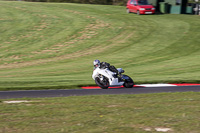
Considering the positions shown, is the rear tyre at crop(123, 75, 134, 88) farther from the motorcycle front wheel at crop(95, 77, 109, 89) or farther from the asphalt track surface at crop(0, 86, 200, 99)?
the motorcycle front wheel at crop(95, 77, 109, 89)

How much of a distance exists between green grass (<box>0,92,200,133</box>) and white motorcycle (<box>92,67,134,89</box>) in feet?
7.47

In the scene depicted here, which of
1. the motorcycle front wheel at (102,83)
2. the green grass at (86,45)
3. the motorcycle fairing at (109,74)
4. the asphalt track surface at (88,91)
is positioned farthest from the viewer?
the green grass at (86,45)

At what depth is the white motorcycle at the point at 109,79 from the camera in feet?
42.3

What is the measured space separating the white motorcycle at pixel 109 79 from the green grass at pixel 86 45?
1.26 m

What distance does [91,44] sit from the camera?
1038 inches

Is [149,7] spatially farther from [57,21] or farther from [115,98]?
[115,98]

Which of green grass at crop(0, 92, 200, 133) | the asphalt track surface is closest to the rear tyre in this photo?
the asphalt track surface

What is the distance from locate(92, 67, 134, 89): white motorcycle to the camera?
42.3ft

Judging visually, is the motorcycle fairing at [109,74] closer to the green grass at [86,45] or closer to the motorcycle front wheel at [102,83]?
the motorcycle front wheel at [102,83]

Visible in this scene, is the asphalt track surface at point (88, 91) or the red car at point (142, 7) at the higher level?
the red car at point (142, 7)

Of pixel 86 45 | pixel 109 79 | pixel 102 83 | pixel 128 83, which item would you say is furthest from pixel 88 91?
pixel 86 45

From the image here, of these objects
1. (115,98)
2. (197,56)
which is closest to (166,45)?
(197,56)

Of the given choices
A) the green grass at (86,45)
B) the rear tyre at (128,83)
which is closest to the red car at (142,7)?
the green grass at (86,45)

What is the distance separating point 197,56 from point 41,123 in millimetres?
16309
